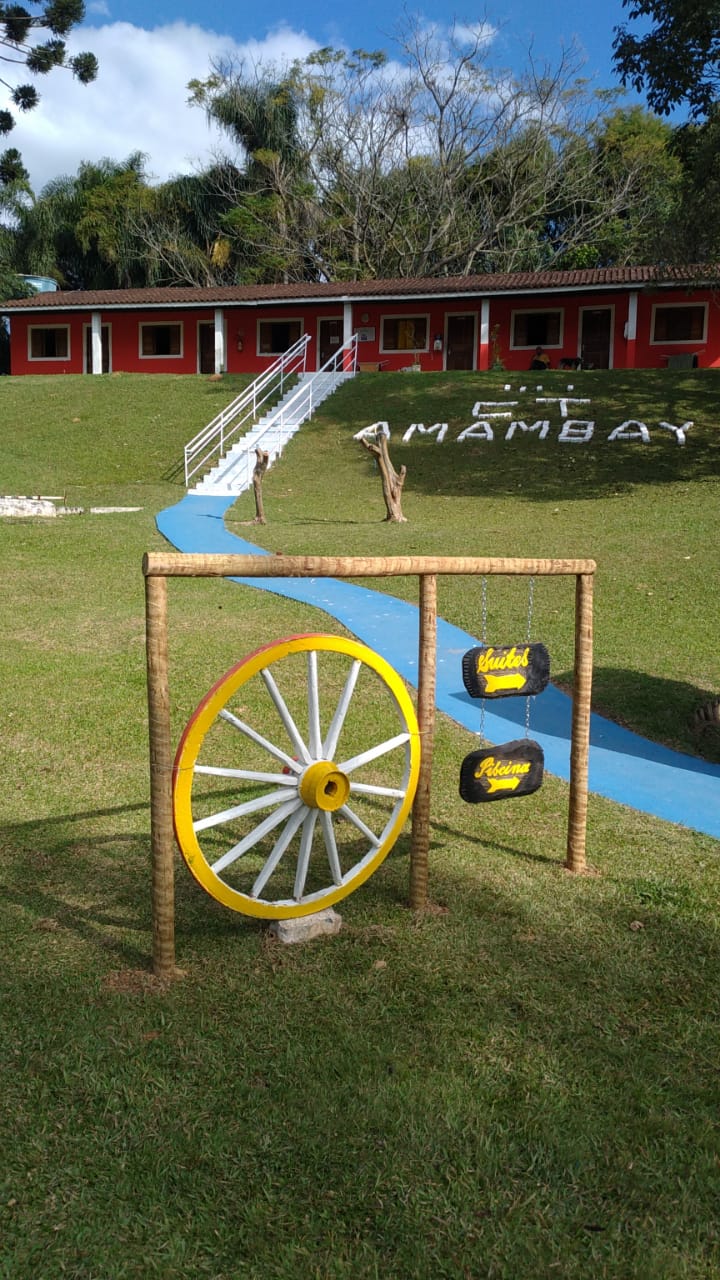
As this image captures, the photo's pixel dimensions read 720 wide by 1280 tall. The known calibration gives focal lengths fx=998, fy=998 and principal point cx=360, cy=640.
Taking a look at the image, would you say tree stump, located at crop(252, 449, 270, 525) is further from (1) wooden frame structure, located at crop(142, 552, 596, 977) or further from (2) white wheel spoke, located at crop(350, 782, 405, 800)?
(2) white wheel spoke, located at crop(350, 782, 405, 800)

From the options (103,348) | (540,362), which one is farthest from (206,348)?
(540,362)

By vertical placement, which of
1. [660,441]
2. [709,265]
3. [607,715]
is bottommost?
[607,715]

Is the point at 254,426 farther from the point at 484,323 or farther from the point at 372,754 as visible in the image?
the point at 372,754

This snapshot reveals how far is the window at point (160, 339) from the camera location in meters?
33.1

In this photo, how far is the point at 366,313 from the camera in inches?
1223

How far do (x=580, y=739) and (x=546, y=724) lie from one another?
253 cm

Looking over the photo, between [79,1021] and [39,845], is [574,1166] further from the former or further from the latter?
[39,845]

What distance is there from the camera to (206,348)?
33250 mm

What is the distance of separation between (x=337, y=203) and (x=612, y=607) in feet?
111

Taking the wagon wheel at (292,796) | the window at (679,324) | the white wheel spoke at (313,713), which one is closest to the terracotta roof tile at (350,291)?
the window at (679,324)

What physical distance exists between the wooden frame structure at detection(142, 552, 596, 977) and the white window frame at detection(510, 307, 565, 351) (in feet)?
91.6

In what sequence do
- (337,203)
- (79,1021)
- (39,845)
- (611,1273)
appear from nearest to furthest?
(611,1273) → (79,1021) → (39,845) → (337,203)

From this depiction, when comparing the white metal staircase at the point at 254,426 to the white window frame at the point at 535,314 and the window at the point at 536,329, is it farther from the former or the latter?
the window at the point at 536,329

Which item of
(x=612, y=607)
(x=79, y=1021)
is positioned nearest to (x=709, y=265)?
(x=612, y=607)
